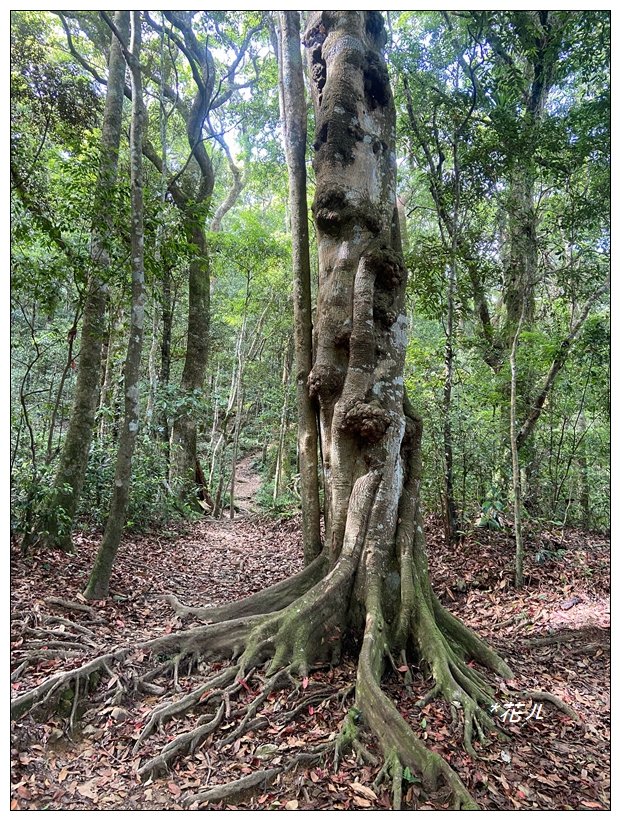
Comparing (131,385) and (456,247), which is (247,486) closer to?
(456,247)

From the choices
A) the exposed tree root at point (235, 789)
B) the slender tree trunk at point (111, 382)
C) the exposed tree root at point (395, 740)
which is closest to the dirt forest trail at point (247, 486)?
the slender tree trunk at point (111, 382)

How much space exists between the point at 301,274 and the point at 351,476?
2.48 meters

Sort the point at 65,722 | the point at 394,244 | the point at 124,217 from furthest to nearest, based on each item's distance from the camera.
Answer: the point at 124,217 → the point at 394,244 → the point at 65,722

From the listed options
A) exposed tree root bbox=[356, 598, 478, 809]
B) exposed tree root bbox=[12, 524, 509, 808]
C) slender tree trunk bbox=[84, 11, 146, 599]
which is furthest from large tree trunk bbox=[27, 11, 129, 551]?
exposed tree root bbox=[356, 598, 478, 809]

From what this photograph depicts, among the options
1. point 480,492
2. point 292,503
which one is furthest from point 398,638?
point 292,503

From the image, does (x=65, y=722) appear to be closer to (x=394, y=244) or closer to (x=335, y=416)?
(x=335, y=416)

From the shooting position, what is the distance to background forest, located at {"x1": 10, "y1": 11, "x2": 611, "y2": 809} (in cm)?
315

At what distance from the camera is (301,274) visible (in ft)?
18.0

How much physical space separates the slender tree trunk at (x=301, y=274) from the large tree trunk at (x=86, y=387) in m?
2.36

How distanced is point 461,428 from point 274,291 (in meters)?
8.92

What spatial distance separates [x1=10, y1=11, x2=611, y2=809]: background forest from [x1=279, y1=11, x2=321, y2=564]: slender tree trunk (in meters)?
0.04

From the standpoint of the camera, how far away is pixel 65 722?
10.6ft

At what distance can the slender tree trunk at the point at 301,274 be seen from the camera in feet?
16.5

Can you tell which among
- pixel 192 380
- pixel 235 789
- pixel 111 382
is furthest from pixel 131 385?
pixel 111 382
